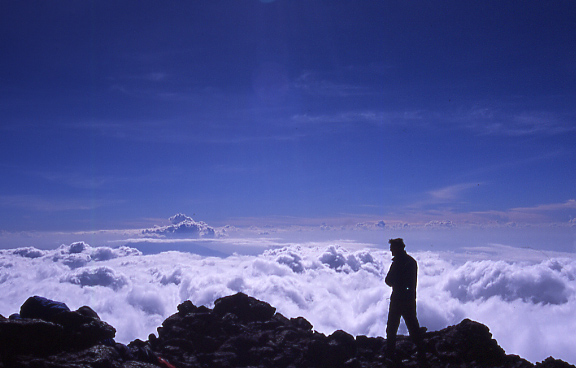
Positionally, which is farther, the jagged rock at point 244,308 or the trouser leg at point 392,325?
the jagged rock at point 244,308

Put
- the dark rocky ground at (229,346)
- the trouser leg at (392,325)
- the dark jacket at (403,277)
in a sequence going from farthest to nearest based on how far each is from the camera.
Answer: the trouser leg at (392,325), the dark jacket at (403,277), the dark rocky ground at (229,346)

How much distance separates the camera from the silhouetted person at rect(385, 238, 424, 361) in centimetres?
1052

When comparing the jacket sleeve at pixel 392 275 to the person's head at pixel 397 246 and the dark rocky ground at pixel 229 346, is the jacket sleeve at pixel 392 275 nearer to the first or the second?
the person's head at pixel 397 246

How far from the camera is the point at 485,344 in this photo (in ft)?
37.6

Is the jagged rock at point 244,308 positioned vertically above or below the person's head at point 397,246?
below

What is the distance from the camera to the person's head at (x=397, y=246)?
34.9 ft

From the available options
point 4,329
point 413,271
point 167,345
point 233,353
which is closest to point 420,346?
point 413,271

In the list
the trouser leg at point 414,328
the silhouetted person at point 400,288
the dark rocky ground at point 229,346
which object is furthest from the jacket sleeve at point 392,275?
the dark rocky ground at point 229,346

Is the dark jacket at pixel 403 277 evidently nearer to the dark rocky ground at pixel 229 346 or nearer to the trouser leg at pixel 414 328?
the trouser leg at pixel 414 328

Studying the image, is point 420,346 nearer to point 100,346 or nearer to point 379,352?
point 379,352

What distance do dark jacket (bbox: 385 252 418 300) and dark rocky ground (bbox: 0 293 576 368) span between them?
220cm

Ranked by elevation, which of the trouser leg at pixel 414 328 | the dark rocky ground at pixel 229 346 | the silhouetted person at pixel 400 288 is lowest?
the dark rocky ground at pixel 229 346

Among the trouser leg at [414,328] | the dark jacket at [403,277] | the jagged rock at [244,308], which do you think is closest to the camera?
the dark jacket at [403,277]

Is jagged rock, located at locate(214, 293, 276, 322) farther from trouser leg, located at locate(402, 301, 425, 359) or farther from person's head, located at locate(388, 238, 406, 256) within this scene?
person's head, located at locate(388, 238, 406, 256)
